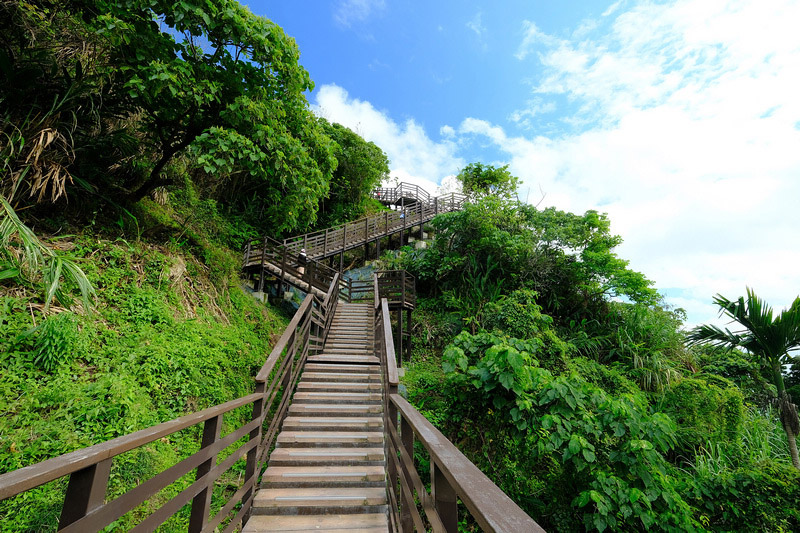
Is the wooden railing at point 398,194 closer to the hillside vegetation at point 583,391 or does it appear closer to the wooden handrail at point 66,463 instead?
the hillside vegetation at point 583,391

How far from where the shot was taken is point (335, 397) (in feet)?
15.5

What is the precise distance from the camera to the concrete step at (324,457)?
3.49 metres

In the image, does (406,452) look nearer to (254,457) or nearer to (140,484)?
(140,484)

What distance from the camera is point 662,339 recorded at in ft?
30.1

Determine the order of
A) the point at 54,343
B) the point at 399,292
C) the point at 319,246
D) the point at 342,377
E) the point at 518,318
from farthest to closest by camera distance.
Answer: the point at 319,246 < the point at 399,292 < the point at 518,318 < the point at 342,377 < the point at 54,343

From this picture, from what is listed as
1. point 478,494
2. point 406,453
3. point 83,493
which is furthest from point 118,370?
point 478,494

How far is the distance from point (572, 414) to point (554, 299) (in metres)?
7.51

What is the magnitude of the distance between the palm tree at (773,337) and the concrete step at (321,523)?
598 cm

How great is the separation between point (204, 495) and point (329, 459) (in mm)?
1680

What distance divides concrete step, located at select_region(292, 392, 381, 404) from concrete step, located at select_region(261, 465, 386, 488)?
1.20 metres

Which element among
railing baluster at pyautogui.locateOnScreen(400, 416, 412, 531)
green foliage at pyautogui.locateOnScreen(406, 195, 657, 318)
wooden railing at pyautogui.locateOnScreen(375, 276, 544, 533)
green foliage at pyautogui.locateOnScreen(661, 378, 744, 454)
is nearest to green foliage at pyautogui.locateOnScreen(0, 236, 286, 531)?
railing baluster at pyautogui.locateOnScreen(400, 416, 412, 531)

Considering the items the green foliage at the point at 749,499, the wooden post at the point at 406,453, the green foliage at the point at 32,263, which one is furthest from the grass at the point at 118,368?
the green foliage at the point at 749,499

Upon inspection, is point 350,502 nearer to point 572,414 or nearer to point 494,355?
point 494,355

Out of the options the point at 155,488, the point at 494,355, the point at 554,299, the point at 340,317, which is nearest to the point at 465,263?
the point at 554,299
